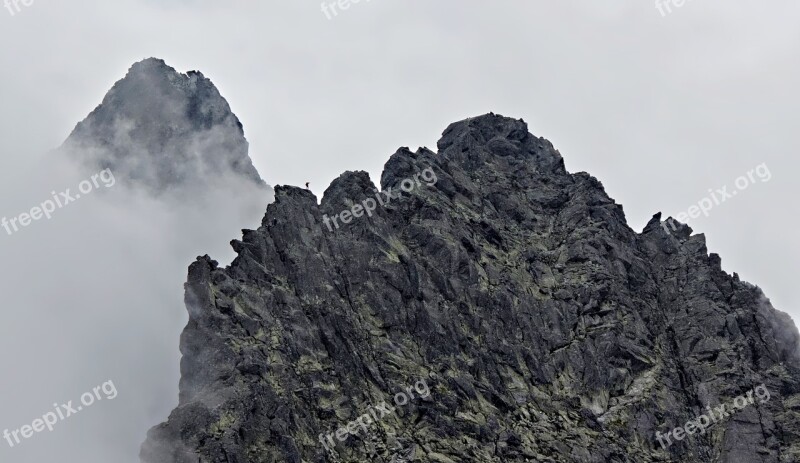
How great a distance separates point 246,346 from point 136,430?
7900 centimetres

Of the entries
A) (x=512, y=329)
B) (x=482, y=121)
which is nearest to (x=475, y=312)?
(x=512, y=329)

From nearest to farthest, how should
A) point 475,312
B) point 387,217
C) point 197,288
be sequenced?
point 197,288
point 475,312
point 387,217

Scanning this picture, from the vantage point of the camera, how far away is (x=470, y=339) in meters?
144

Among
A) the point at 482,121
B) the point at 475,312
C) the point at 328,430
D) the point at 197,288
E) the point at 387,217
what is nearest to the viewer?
the point at 328,430

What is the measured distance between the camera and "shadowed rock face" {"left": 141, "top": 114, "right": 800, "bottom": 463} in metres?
126

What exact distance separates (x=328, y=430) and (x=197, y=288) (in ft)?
86.1

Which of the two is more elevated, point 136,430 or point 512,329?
point 136,430

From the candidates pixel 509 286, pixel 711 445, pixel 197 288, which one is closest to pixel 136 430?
pixel 197 288

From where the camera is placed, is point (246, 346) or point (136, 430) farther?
point (136, 430)

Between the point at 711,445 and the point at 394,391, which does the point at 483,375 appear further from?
the point at 711,445

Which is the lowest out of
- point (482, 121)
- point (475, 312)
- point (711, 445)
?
point (711, 445)

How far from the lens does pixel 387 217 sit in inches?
6240

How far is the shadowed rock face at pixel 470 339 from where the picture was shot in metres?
126

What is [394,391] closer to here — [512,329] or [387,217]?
[512,329]
